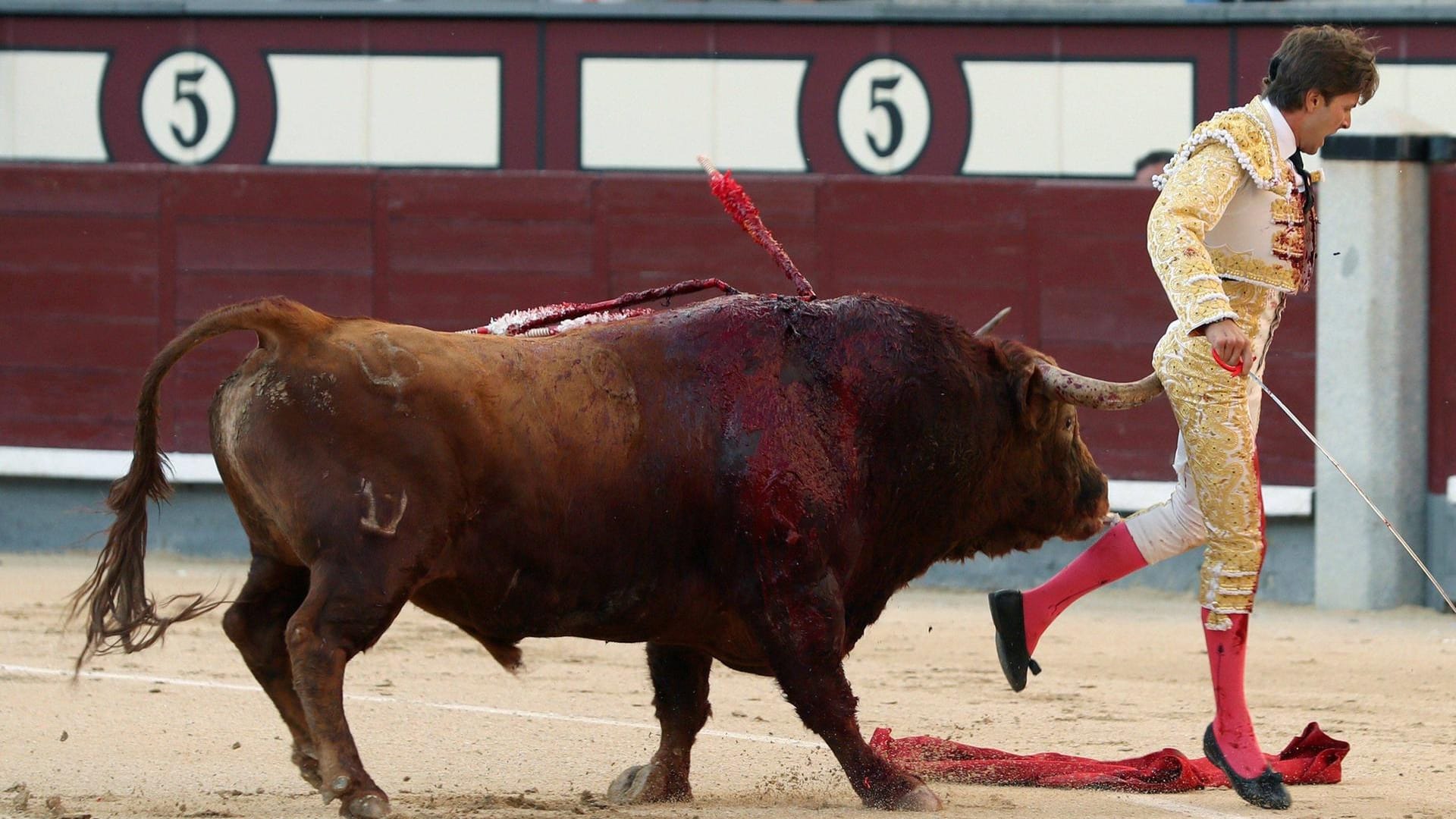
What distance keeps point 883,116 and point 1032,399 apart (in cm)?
524

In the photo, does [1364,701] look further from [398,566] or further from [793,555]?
[398,566]

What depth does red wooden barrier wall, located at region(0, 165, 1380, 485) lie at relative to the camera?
7473 mm

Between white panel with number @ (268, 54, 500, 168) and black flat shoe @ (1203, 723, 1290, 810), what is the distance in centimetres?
600

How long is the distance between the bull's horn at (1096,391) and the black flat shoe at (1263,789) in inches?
26.2

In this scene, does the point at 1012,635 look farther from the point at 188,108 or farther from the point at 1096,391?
the point at 188,108

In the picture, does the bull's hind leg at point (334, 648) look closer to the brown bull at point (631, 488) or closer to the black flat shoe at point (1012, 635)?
the brown bull at point (631, 488)

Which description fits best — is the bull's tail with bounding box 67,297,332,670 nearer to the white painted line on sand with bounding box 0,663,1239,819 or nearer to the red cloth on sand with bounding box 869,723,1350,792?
the white painted line on sand with bounding box 0,663,1239,819

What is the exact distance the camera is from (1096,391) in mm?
3762

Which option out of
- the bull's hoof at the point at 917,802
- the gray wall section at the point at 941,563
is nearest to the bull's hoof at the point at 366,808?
the bull's hoof at the point at 917,802

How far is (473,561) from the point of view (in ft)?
11.4

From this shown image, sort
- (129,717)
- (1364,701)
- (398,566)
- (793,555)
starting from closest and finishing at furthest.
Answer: (398,566)
(793,555)
(129,717)
(1364,701)

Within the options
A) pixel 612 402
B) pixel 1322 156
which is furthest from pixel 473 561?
pixel 1322 156

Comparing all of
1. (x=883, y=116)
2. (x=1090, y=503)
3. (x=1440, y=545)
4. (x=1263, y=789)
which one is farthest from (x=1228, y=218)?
(x=883, y=116)

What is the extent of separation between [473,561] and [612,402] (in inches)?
15.0
